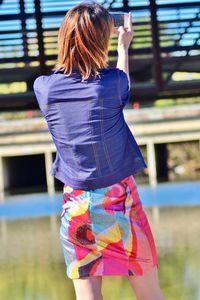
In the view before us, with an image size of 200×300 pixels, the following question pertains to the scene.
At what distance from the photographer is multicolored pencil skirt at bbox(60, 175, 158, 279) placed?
2547 mm

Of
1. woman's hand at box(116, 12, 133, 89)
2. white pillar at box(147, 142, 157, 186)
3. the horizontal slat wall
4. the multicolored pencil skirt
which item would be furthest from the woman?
white pillar at box(147, 142, 157, 186)

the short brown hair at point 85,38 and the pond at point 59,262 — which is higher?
the short brown hair at point 85,38

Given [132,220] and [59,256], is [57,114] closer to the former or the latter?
[132,220]

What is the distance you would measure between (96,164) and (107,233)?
0.22m

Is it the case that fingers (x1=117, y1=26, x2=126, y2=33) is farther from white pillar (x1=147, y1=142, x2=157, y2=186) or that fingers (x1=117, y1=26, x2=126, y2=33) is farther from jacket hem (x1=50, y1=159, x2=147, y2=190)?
white pillar (x1=147, y1=142, x2=157, y2=186)

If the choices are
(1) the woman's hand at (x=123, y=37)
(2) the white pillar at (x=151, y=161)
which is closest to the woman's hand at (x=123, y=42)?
(1) the woman's hand at (x=123, y=37)

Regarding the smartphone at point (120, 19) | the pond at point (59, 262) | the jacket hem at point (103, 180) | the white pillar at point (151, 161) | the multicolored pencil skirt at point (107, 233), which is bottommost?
the white pillar at point (151, 161)

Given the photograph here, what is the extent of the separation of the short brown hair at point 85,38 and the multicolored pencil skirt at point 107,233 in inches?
15.3

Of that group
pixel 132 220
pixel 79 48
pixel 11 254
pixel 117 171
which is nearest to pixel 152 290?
pixel 132 220

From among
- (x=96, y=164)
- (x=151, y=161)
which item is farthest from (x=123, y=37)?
(x=151, y=161)

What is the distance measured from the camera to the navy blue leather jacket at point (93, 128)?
8.36ft

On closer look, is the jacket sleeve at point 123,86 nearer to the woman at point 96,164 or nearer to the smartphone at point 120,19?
the woman at point 96,164

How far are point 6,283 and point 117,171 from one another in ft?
10.5

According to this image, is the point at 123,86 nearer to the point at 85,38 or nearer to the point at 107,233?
the point at 85,38
